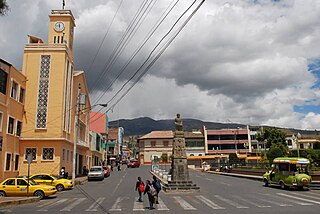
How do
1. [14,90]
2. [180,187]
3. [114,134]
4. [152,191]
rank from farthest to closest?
[114,134] → [14,90] → [180,187] → [152,191]

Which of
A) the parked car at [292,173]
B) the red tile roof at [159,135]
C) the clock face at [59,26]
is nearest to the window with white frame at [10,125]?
the clock face at [59,26]

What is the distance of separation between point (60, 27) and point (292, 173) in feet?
105

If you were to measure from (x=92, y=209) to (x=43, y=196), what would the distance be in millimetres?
6977

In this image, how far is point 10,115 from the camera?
30281 millimetres

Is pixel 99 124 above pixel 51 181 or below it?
above

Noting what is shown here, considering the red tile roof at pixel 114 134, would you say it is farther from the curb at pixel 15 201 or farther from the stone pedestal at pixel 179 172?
the curb at pixel 15 201

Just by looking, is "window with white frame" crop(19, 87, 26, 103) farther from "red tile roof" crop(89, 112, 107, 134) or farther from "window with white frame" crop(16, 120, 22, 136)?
"red tile roof" crop(89, 112, 107, 134)

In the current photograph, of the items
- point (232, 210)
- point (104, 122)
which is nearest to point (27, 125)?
point (232, 210)

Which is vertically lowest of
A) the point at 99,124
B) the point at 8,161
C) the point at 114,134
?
the point at 8,161

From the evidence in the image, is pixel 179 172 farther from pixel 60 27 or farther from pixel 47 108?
pixel 60 27

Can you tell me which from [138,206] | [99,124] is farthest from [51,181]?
[99,124]

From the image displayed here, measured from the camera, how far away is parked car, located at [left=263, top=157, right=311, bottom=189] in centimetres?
2369

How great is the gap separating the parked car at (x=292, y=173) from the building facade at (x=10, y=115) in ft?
76.8

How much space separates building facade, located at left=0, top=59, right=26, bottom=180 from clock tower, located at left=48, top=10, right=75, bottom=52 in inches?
331
